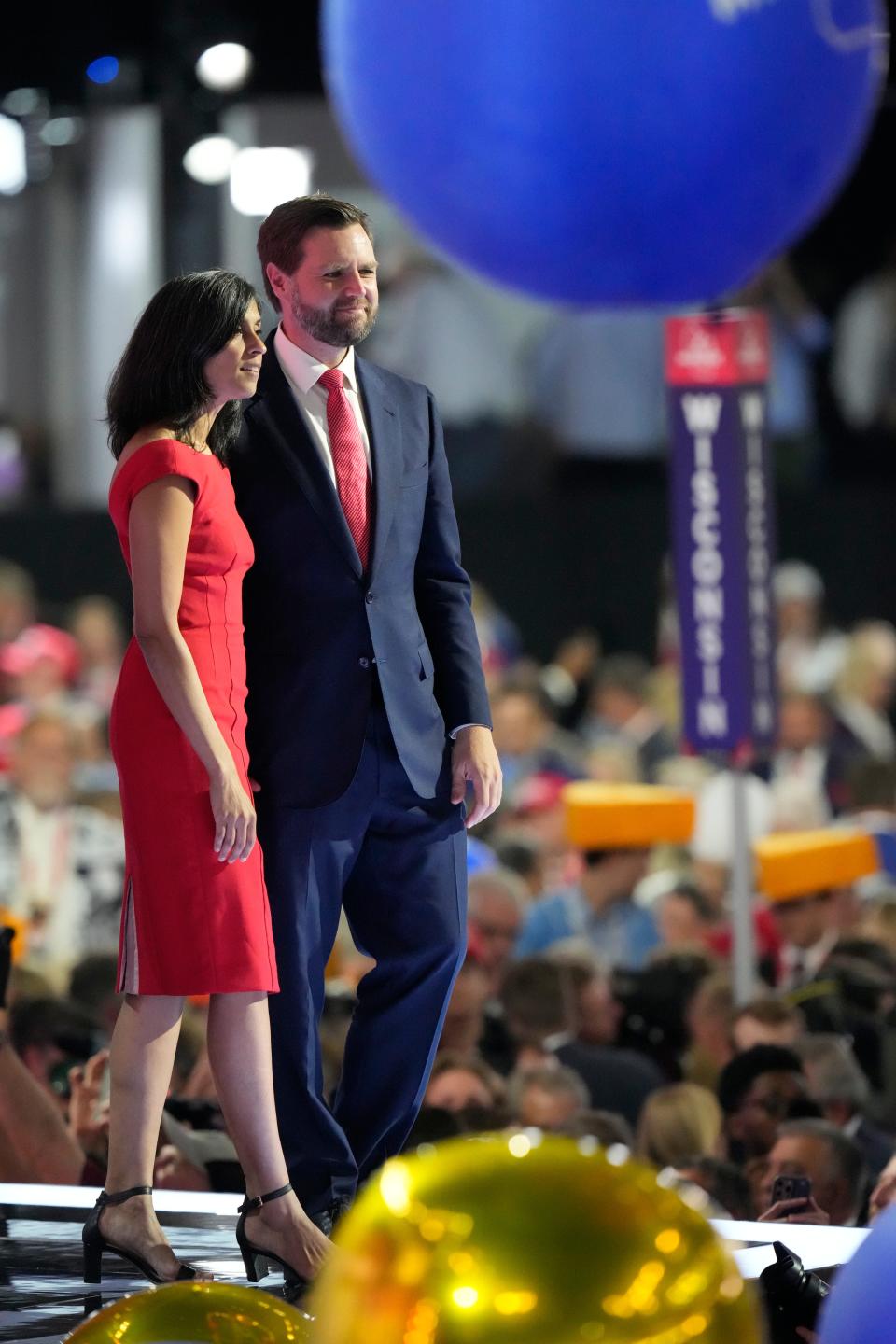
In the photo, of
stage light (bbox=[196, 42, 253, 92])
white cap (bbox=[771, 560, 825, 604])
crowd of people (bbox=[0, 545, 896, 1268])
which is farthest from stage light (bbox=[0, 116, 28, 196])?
white cap (bbox=[771, 560, 825, 604])

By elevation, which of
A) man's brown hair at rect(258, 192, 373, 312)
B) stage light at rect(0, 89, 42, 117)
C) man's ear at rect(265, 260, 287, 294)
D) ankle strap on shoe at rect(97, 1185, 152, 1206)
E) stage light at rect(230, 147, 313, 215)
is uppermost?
stage light at rect(0, 89, 42, 117)

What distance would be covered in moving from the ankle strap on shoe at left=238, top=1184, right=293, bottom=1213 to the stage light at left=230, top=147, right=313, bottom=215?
945cm

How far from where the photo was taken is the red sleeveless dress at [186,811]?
3.00 m

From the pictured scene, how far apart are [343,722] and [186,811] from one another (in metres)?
0.27

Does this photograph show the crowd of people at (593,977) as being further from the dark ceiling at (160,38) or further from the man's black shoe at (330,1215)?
the dark ceiling at (160,38)

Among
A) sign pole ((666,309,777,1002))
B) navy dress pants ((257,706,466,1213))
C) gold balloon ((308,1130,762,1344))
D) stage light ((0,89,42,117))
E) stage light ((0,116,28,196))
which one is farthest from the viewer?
stage light ((0,116,28,196))

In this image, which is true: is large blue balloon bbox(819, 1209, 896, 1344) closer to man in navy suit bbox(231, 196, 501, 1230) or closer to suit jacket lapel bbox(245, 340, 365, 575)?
man in navy suit bbox(231, 196, 501, 1230)

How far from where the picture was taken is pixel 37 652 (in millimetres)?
11078

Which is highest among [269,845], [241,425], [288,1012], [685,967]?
[241,425]

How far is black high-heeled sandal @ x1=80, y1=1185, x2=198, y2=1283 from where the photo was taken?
10.1 ft

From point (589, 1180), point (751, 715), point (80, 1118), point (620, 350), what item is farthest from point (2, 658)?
point (589, 1180)

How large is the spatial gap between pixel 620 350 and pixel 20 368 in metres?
3.31

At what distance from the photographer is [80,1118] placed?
4246 millimetres

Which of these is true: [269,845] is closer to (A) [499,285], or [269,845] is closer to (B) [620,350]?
(A) [499,285]
